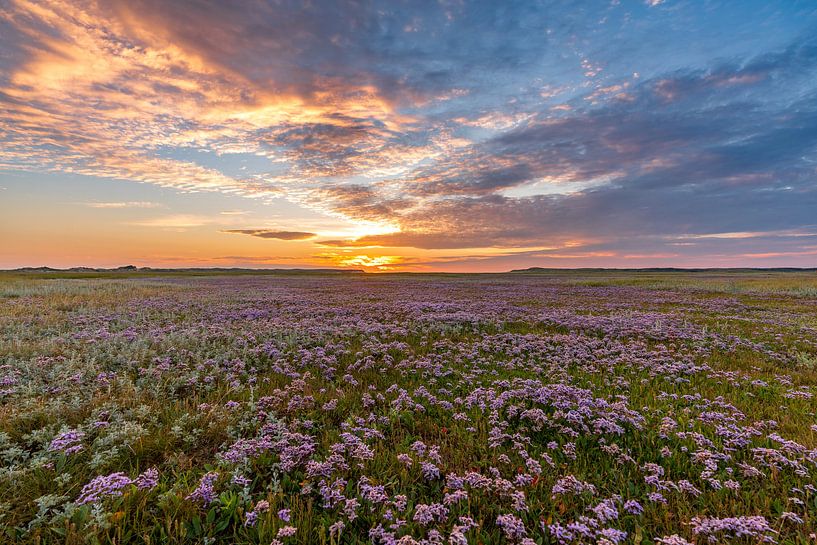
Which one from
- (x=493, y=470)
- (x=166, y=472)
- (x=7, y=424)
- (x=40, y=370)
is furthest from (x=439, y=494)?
(x=40, y=370)

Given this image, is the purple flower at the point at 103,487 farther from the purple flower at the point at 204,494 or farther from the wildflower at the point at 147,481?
the purple flower at the point at 204,494

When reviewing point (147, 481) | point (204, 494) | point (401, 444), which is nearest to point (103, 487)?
point (147, 481)

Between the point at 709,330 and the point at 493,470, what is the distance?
14.9m

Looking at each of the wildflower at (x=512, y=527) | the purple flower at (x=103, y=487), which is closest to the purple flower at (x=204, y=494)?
the purple flower at (x=103, y=487)

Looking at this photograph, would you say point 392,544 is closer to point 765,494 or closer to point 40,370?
point 765,494

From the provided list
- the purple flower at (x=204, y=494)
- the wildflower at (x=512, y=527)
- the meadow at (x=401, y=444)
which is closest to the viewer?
the wildflower at (x=512, y=527)

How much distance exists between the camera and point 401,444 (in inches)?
201

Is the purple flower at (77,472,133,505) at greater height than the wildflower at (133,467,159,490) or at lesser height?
greater

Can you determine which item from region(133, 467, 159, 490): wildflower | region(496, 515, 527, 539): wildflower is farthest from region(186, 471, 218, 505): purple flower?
region(496, 515, 527, 539): wildflower

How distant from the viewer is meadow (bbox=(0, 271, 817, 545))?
3.52m

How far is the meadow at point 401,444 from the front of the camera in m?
3.52

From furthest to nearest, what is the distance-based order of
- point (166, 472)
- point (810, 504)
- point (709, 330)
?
1. point (709, 330)
2. point (166, 472)
3. point (810, 504)

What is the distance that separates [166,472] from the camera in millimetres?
4438

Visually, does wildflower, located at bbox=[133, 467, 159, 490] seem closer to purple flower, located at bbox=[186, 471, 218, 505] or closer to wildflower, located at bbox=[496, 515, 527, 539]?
purple flower, located at bbox=[186, 471, 218, 505]
